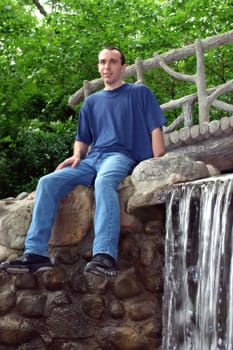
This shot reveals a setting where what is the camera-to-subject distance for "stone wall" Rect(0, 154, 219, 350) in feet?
13.2

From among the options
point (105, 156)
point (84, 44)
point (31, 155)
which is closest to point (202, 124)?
point (105, 156)

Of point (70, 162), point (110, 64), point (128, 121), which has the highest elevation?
point (110, 64)

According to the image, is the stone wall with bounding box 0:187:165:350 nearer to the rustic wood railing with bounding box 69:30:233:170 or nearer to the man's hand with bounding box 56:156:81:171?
the man's hand with bounding box 56:156:81:171

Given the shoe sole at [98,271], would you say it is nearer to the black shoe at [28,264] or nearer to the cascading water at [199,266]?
the black shoe at [28,264]

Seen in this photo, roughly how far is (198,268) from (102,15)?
9.76m

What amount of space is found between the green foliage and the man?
7319mm

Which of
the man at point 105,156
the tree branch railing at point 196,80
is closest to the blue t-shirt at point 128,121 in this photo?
the man at point 105,156

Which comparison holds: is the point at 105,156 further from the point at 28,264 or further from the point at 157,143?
the point at 28,264

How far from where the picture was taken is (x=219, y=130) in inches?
261

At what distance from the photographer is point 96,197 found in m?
3.93

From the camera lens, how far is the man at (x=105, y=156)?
12.5ft

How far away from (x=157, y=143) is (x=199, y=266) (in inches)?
37.4

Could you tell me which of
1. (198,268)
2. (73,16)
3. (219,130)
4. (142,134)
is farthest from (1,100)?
(198,268)

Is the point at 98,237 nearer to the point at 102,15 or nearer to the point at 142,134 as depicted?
the point at 142,134
